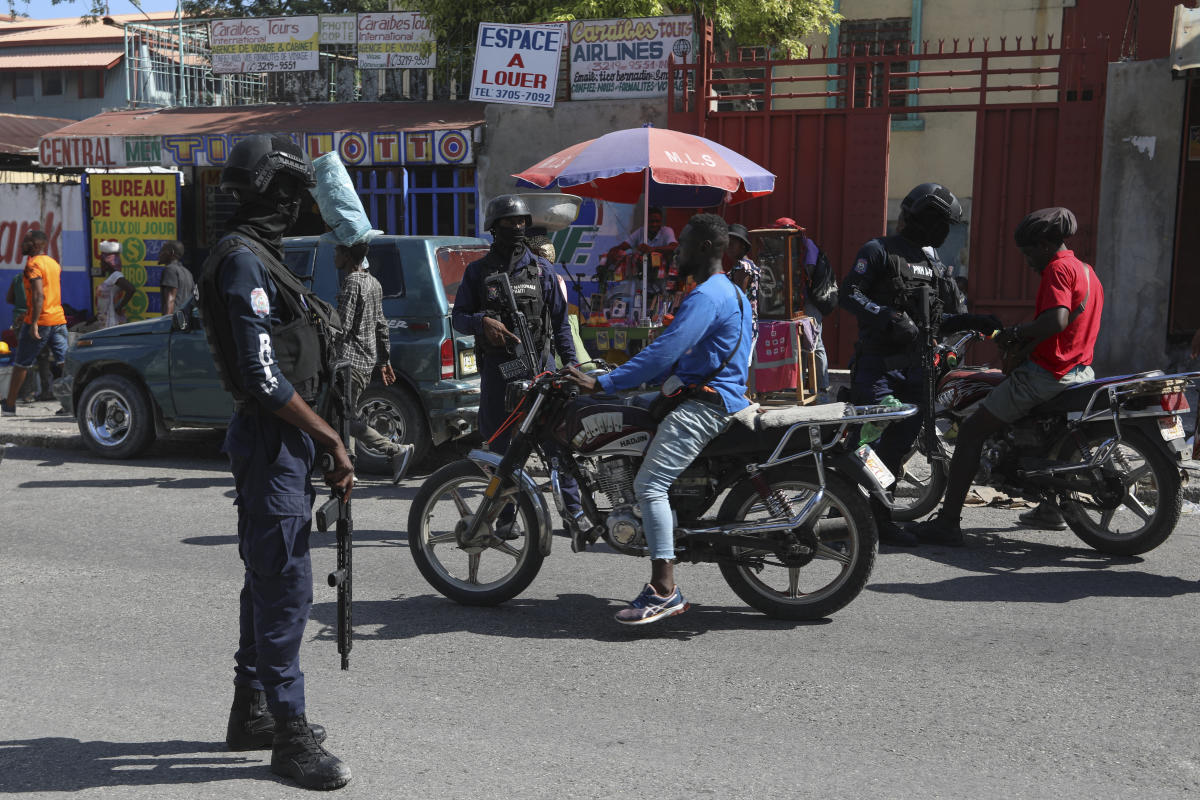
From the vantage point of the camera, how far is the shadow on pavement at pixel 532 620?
16.8 feet

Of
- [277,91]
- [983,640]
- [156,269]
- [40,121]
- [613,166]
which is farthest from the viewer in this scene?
[40,121]

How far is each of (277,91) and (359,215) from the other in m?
10.9

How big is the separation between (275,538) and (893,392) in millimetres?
4190

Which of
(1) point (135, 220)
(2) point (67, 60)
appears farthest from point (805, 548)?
(2) point (67, 60)

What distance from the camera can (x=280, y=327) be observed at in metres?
3.59

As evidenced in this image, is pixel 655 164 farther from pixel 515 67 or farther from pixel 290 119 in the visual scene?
pixel 290 119

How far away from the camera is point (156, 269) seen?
15.6 m

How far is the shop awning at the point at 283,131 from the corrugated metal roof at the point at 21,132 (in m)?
3.40

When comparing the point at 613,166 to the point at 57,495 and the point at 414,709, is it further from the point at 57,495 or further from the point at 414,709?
the point at 414,709

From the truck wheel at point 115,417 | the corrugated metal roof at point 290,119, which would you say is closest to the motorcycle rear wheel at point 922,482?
the truck wheel at point 115,417

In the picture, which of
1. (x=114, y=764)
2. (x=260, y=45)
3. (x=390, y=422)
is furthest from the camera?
(x=260, y=45)

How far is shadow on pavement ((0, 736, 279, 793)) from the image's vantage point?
11.9ft

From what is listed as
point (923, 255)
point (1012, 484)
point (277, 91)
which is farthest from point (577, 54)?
point (1012, 484)

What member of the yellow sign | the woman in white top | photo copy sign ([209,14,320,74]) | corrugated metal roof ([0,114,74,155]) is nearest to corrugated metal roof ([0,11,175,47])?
corrugated metal roof ([0,114,74,155])
